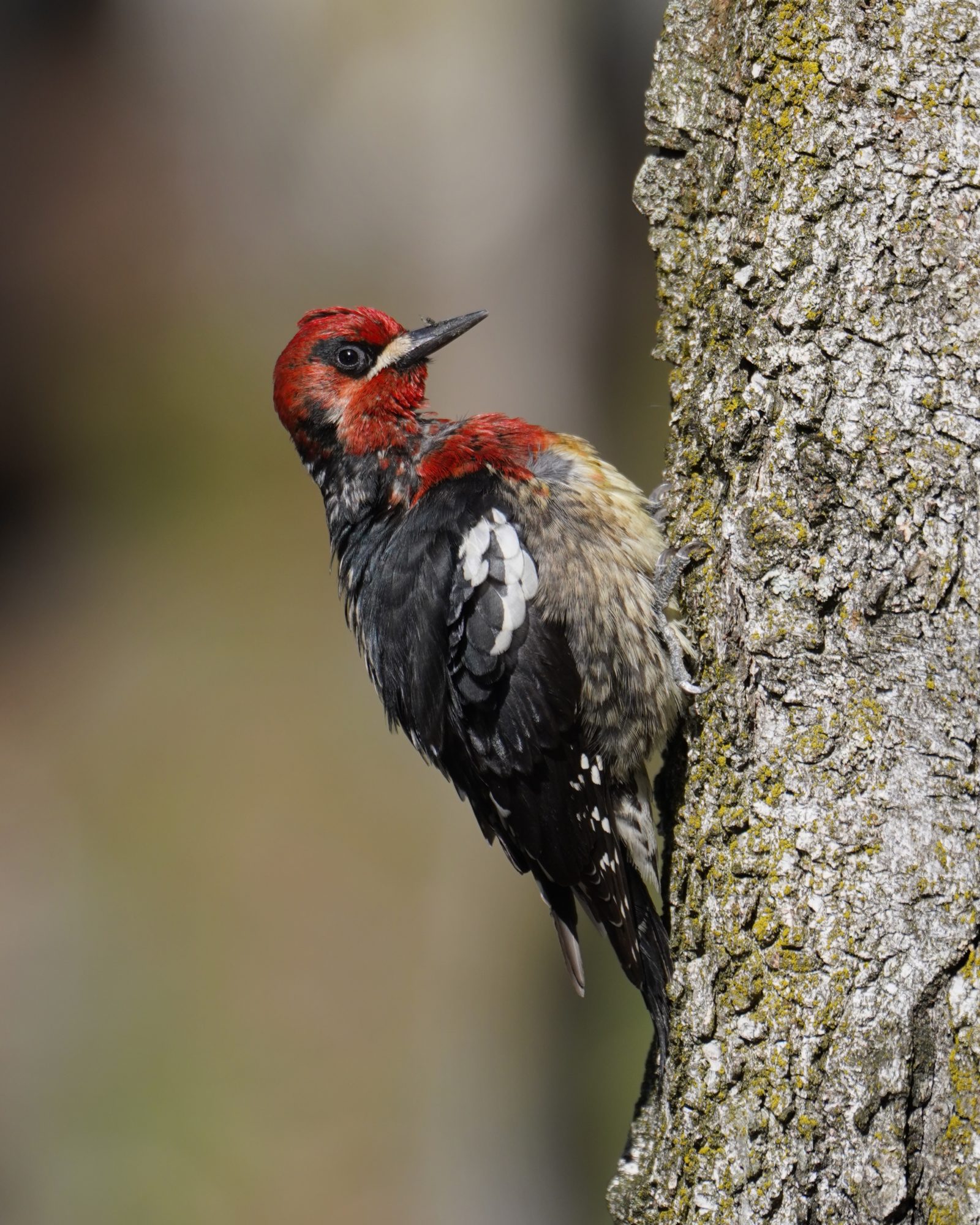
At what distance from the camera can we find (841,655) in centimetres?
201

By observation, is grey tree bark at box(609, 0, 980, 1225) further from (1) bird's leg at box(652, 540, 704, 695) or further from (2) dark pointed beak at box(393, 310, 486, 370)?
(2) dark pointed beak at box(393, 310, 486, 370)

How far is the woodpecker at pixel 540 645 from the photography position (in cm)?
254

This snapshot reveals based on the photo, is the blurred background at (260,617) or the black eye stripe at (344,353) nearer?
the black eye stripe at (344,353)

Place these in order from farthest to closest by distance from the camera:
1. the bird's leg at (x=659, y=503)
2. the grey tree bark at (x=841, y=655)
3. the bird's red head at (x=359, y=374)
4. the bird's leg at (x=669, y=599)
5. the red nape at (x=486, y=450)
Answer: the bird's red head at (x=359, y=374)
the red nape at (x=486, y=450)
the bird's leg at (x=659, y=503)
the bird's leg at (x=669, y=599)
the grey tree bark at (x=841, y=655)

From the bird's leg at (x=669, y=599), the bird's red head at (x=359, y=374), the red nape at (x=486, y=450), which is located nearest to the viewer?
the bird's leg at (x=669, y=599)

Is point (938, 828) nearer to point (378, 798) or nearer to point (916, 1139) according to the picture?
point (916, 1139)

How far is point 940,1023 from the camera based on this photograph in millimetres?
1834

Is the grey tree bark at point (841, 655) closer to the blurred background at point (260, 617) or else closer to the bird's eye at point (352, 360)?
the bird's eye at point (352, 360)

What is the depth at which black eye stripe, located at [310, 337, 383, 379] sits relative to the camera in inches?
116

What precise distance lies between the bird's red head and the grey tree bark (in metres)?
0.94

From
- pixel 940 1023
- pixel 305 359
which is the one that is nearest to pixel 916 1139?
pixel 940 1023

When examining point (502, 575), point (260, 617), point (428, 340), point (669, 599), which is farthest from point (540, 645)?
point (260, 617)

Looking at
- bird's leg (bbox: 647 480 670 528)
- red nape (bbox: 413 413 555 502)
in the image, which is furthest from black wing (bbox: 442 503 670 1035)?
bird's leg (bbox: 647 480 670 528)

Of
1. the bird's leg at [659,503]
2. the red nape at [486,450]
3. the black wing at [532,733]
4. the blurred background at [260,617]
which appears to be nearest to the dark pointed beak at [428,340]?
the red nape at [486,450]
